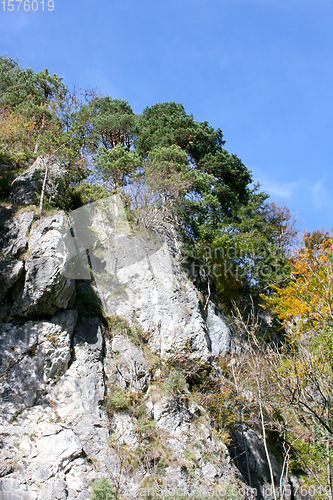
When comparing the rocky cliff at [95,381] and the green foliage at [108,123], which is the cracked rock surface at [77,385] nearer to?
the rocky cliff at [95,381]

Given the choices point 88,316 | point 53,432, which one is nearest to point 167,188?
point 88,316

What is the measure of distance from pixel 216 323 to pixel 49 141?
10.1 m

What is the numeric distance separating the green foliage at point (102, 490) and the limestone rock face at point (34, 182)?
364 inches

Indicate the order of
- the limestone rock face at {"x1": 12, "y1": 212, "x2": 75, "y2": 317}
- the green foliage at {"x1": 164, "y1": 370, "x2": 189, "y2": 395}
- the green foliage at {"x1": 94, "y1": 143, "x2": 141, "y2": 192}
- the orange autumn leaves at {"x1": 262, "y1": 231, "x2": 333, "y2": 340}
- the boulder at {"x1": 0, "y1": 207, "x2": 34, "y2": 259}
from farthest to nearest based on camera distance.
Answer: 1. the green foliage at {"x1": 94, "y1": 143, "x2": 141, "y2": 192}
2. the boulder at {"x1": 0, "y1": 207, "x2": 34, "y2": 259}
3. the green foliage at {"x1": 164, "y1": 370, "x2": 189, "y2": 395}
4. the limestone rock face at {"x1": 12, "y1": 212, "x2": 75, "y2": 317}
5. the orange autumn leaves at {"x1": 262, "y1": 231, "x2": 333, "y2": 340}

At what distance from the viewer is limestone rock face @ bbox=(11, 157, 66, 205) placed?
12.4 metres

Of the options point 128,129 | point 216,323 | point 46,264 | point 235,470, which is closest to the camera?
point 235,470

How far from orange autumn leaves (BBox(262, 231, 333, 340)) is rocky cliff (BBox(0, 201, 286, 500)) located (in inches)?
119

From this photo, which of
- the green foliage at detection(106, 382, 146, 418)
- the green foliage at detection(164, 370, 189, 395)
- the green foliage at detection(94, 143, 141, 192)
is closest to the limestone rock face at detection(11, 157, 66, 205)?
the green foliage at detection(94, 143, 141, 192)

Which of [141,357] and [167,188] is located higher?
[167,188]

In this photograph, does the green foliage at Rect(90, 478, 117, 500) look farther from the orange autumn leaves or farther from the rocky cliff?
the orange autumn leaves

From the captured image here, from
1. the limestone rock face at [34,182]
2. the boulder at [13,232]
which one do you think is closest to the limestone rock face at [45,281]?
the boulder at [13,232]

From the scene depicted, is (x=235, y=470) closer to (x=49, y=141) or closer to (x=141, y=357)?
(x=141, y=357)

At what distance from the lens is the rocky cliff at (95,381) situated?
7.59 metres

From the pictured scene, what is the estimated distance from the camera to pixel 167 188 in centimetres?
1620
